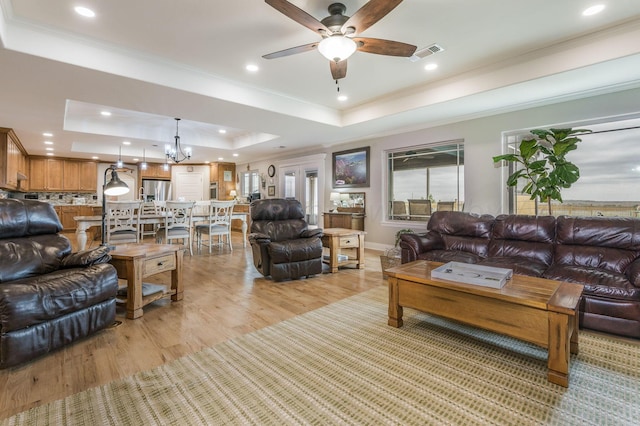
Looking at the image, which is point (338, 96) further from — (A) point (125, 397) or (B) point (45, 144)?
(B) point (45, 144)

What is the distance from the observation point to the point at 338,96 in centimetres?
472

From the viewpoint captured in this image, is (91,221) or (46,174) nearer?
(91,221)

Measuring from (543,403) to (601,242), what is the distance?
2.20 meters

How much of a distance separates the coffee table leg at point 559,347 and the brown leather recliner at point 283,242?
271 cm

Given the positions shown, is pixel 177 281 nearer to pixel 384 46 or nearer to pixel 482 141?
pixel 384 46

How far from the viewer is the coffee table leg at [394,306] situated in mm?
2479

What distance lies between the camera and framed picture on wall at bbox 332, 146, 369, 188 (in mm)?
6578

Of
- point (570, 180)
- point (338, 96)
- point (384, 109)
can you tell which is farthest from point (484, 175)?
point (338, 96)

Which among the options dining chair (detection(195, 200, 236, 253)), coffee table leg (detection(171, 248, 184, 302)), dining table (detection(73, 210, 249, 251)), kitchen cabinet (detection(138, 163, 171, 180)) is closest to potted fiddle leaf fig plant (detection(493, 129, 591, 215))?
coffee table leg (detection(171, 248, 184, 302))

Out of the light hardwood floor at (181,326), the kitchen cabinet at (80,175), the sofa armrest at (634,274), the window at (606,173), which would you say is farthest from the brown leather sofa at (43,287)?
the kitchen cabinet at (80,175)

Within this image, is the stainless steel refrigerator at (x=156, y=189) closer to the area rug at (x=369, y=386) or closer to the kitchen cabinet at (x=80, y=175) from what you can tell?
the kitchen cabinet at (x=80, y=175)

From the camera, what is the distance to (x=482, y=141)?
4828 millimetres

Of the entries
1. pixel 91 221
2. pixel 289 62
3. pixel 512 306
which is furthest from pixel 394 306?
pixel 91 221

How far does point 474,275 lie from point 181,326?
2.42 meters
